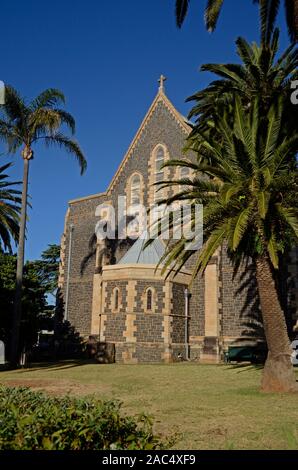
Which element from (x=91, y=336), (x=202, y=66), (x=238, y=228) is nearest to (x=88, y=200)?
(x=91, y=336)

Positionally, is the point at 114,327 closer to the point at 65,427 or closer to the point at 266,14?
the point at 266,14

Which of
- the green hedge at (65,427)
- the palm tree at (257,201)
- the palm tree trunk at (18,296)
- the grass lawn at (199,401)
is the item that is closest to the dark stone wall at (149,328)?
the grass lawn at (199,401)

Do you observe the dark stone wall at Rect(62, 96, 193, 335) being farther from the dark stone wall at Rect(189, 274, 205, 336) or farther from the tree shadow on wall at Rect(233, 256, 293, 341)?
the tree shadow on wall at Rect(233, 256, 293, 341)

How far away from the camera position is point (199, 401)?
38.9ft

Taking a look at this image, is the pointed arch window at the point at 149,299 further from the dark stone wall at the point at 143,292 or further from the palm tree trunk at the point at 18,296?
the palm tree trunk at the point at 18,296

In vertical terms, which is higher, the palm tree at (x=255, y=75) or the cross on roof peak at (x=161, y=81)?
the cross on roof peak at (x=161, y=81)

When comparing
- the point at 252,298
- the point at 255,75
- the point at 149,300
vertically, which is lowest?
the point at 149,300

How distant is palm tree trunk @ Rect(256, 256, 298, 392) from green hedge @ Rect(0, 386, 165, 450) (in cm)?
876

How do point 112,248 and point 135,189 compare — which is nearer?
point 112,248

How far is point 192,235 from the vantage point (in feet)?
48.1

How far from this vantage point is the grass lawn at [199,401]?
301 inches

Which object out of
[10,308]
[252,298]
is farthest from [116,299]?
[252,298]

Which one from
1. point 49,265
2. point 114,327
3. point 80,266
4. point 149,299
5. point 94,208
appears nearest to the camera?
point 114,327

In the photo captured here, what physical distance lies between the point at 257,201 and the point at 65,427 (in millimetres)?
10039
